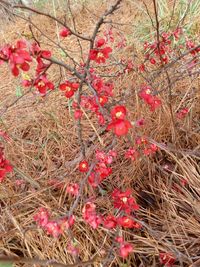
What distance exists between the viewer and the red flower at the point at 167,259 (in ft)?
4.15

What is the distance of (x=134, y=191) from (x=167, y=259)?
1.12 ft

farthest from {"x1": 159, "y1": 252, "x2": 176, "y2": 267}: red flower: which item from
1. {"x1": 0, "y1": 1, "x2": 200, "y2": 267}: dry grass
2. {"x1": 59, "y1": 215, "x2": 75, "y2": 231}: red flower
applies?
{"x1": 59, "y1": 215, "x2": 75, "y2": 231}: red flower

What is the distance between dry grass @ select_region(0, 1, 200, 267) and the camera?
1373 millimetres

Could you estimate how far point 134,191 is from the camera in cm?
154

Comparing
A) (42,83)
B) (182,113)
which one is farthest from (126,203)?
(182,113)

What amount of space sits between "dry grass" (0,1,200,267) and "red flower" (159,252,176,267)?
0.07 ft

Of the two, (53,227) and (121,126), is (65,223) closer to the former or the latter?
(53,227)

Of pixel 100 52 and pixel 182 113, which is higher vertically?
pixel 100 52

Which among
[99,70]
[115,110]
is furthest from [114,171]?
[99,70]

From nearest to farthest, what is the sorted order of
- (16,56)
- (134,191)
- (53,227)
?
1. (16,56)
2. (53,227)
3. (134,191)

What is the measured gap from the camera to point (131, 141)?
61.1 inches

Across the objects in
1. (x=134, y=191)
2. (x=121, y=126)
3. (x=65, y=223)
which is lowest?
(x=134, y=191)

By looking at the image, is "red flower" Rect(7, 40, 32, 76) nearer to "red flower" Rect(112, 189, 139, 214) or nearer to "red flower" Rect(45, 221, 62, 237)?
"red flower" Rect(45, 221, 62, 237)

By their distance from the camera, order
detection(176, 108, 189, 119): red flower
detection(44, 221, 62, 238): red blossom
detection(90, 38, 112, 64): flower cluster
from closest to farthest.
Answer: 1. detection(44, 221, 62, 238): red blossom
2. detection(90, 38, 112, 64): flower cluster
3. detection(176, 108, 189, 119): red flower
